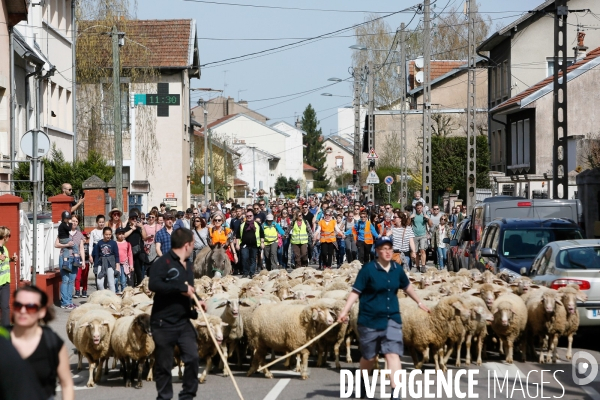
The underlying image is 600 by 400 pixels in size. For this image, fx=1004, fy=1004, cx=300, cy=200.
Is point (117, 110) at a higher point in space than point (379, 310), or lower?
higher

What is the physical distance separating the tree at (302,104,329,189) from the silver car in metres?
140

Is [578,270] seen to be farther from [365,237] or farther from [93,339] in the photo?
[365,237]

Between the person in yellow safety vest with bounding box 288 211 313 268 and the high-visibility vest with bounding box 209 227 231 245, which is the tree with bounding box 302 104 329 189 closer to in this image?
the person in yellow safety vest with bounding box 288 211 313 268

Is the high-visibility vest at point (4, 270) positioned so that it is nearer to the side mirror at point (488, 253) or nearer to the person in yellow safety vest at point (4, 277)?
the person in yellow safety vest at point (4, 277)

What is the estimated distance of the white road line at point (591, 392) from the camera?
10.4 metres

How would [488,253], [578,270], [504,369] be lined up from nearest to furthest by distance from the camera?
[504,369] < [578,270] < [488,253]

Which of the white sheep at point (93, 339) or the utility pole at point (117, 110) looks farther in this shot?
the utility pole at point (117, 110)

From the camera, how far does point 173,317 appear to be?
9.26m

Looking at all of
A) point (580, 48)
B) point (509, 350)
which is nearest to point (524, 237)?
point (509, 350)

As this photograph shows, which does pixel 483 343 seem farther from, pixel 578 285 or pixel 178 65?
pixel 178 65

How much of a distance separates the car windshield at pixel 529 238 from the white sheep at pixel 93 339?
8413 millimetres

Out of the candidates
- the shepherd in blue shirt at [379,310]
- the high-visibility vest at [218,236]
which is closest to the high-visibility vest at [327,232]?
the high-visibility vest at [218,236]

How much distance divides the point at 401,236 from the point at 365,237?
2.99 m

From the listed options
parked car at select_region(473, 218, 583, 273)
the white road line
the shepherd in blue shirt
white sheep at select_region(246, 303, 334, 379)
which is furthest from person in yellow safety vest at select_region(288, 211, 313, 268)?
the shepherd in blue shirt
